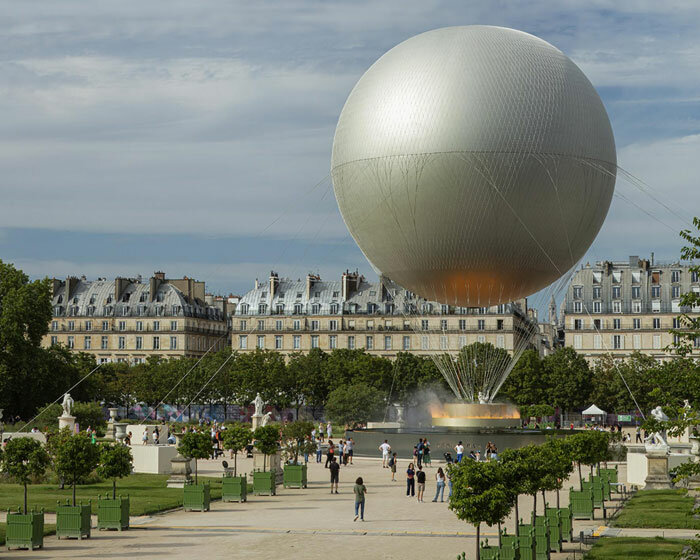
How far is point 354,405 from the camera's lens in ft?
314

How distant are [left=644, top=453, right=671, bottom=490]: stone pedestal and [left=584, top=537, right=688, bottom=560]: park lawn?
1389cm

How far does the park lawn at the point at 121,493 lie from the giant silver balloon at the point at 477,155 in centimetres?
1247

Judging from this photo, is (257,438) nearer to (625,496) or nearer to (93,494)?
(93,494)

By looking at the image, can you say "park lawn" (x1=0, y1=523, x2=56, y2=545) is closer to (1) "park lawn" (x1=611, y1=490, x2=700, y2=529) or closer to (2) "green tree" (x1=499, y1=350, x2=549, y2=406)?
(1) "park lawn" (x1=611, y1=490, x2=700, y2=529)

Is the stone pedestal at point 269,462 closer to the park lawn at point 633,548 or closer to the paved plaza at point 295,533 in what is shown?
the paved plaza at point 295,533

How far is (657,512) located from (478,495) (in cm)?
1180

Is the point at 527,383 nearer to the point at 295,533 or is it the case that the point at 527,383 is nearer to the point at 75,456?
the point at 75,456

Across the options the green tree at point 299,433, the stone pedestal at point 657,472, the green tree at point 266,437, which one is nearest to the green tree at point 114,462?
the green tree at point 266,437

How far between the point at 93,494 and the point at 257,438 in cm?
614

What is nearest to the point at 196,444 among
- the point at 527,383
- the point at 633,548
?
the point at 633,548

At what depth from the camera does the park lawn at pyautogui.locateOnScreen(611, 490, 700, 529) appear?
27.8 metres

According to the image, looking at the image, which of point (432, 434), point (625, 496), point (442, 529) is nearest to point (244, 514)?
point (442, 529)

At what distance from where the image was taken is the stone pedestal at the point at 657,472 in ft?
127

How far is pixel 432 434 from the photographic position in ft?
173
